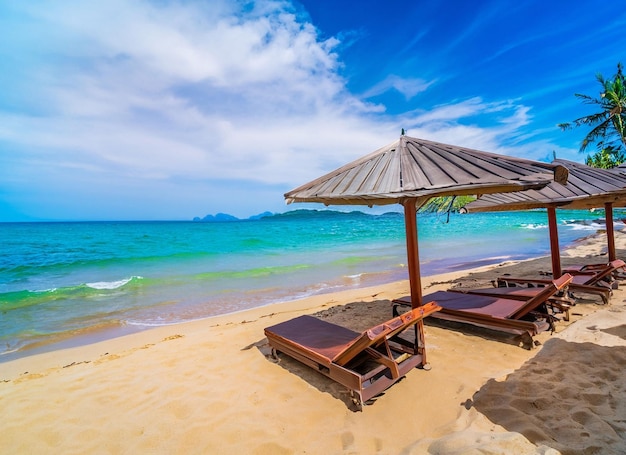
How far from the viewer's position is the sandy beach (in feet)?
8.48

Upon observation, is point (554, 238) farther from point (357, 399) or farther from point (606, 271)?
point (357, 399)

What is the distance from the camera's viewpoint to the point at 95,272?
1628 centimetres

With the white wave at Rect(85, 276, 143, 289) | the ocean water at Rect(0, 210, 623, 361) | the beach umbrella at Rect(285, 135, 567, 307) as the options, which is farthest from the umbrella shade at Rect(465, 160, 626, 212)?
the white wave at Rect(85, 276, 143, 289)

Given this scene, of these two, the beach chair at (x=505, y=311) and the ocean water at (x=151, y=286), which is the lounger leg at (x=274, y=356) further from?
the ocean water at (x=151, y=286)

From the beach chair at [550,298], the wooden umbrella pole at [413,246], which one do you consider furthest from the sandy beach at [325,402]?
the wooden umbrella pole at [413,246]

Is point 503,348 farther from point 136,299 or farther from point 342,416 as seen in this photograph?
point 136,299

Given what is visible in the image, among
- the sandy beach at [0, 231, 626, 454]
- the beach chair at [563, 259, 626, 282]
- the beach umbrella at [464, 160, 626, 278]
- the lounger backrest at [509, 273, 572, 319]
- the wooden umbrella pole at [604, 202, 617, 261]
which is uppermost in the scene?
the beach umbrella at [464, 160, 626, 278]

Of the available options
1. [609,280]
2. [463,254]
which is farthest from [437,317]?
[463,254]

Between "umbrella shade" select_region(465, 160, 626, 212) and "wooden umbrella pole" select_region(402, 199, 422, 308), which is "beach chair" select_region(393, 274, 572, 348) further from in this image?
"umbrella shade" select_region(465, 160, 626, 212)

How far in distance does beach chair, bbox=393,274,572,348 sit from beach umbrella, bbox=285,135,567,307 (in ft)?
4.30

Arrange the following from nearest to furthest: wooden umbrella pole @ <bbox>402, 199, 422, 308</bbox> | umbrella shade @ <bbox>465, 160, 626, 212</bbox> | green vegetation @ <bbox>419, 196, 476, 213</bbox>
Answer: wooden umbrella pole @ <bbox>402, 199, 422, 308</bbox>, green vegetation @ <bbox>419, 196, 476, 213</bbox>, umbrella shade @ <bbox>465, 160, 626, 212</bbox>

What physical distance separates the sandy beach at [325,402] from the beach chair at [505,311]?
0.20 m

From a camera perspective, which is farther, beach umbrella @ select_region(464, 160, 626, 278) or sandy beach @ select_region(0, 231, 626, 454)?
beach umbrella @ select_region(464, 160, 626, 278)

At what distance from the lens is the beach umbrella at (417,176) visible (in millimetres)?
2932
